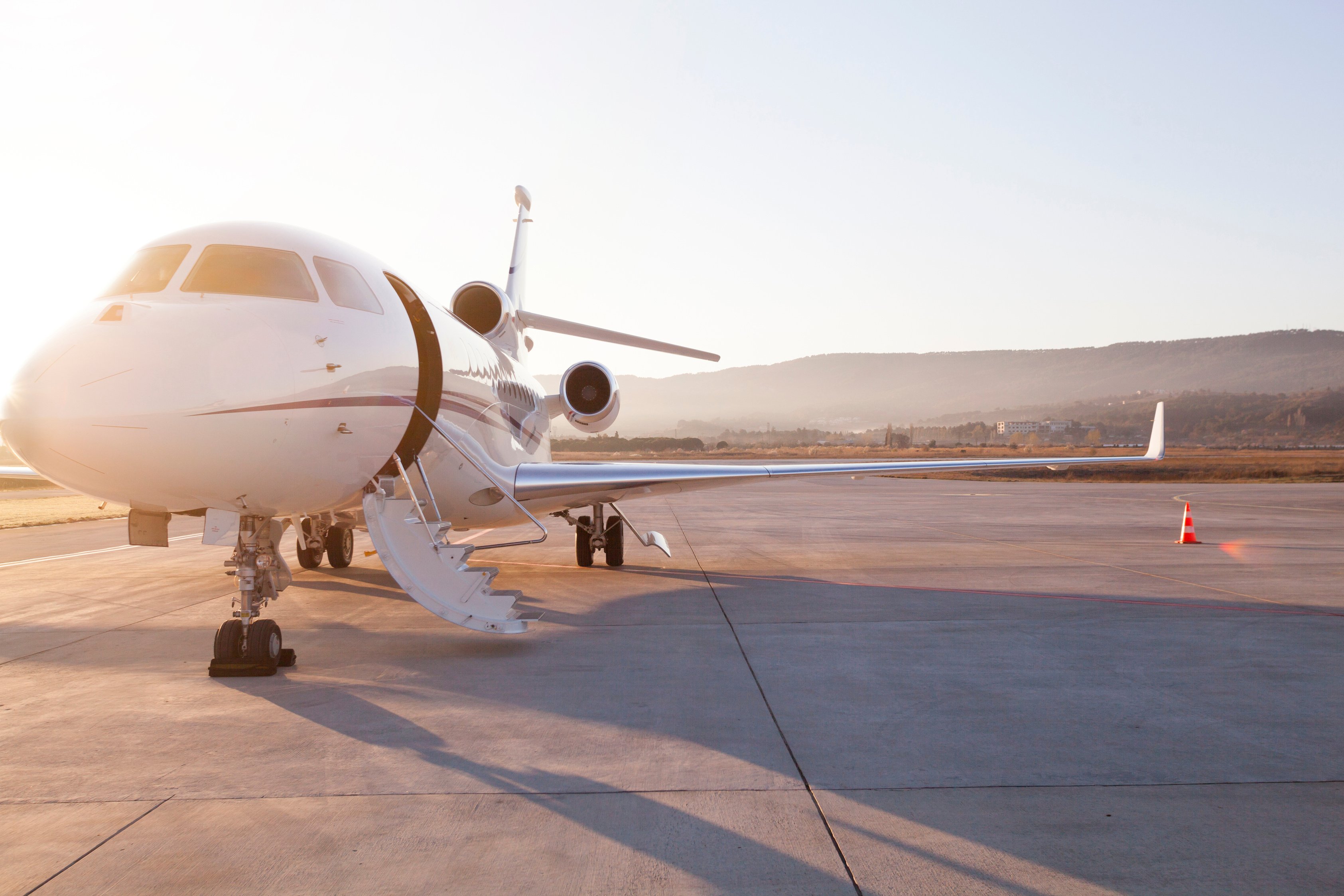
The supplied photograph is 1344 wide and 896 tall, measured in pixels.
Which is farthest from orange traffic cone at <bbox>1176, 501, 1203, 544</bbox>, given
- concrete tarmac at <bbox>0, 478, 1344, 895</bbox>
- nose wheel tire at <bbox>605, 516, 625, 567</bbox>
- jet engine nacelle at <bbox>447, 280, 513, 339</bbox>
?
jet engine nacelle at <bbox>447, 280, 513, 339</bbox>

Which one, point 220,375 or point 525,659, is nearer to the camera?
point 220,375

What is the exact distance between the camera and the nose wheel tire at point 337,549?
41.4ft

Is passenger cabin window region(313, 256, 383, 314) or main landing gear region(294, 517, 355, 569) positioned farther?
main landing gear region(294, 517, 355, 569)

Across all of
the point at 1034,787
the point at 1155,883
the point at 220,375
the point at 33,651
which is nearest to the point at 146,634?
the point at 33,651

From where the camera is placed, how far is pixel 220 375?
5.42 meters

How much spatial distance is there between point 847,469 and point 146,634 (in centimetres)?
752

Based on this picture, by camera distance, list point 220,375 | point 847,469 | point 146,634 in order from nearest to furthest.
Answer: point 220,375, point 146,634, point 847,469

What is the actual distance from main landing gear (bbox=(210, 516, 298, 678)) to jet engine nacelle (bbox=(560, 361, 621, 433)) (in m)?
7.22

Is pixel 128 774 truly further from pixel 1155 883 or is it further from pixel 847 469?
pixel 847 469

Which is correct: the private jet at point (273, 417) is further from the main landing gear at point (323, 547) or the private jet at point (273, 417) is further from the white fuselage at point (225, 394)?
the main landing gear at point (323, 547)

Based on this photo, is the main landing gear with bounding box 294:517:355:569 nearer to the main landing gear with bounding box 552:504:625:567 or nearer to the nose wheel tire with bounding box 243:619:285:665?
the main landing gear with bounding box 552:504:625:567

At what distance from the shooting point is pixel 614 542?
1277 centimetres

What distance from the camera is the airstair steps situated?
6859 mm

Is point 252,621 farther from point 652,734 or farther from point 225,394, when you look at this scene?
point 652,734
